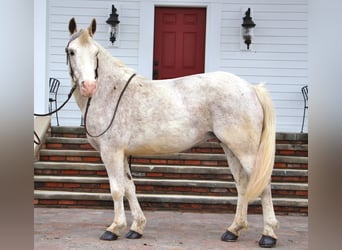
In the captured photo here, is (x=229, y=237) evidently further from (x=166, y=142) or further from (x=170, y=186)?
(x=170, y=186)

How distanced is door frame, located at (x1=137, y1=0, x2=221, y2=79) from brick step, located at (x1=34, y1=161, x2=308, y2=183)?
225 centimetres

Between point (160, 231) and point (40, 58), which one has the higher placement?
point (40, 58)

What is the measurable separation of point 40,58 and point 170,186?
3261 mm

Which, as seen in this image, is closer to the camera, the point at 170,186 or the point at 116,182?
the point at 116,182

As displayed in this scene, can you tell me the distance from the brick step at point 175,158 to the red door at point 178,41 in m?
2.17

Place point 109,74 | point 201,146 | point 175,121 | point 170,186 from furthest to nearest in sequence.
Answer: point 201,146
point 170,186
point 109,74
point 175,121

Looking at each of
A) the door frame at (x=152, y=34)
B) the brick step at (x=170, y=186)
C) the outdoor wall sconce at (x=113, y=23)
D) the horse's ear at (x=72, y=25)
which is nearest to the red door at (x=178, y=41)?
the door frame at (x=152, y=34)

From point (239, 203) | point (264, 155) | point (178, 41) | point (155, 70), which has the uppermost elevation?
point (178, 41)

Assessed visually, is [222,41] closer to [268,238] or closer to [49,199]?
[49,199]

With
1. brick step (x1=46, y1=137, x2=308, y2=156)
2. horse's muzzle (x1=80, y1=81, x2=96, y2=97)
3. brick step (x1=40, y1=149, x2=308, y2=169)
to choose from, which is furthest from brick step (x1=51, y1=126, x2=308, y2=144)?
horse's muzzle (x1=80, y1=81, x2=96, y2=97)

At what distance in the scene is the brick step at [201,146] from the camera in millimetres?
5711

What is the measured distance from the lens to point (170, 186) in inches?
203

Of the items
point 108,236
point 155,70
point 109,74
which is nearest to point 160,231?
point 108,236
